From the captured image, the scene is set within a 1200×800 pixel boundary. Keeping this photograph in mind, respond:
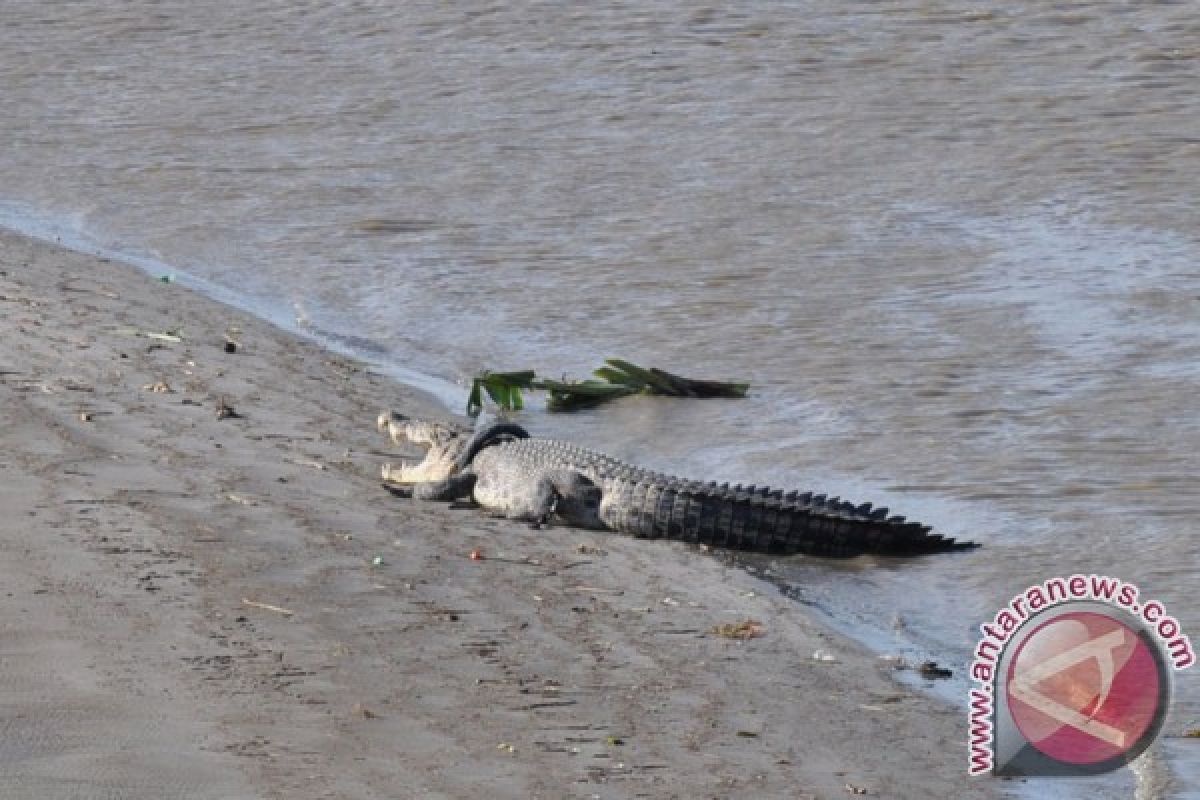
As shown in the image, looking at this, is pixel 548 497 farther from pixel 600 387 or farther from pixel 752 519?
pixel 600 387

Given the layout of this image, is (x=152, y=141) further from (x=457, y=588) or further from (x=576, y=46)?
(x=457, y=588)

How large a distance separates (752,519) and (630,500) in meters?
0.41

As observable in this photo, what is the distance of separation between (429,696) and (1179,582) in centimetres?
258

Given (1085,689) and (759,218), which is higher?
(1085,689)

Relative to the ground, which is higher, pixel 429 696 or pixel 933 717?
pixel 429 696

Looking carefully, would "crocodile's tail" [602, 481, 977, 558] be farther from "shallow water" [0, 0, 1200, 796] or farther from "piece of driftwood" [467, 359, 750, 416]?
"piece of driftwood" [467, 359, 750, 416]

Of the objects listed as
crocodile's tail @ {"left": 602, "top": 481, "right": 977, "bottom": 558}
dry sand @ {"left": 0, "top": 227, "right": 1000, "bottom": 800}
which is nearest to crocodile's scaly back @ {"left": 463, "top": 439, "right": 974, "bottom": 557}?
crocodile's tail @ {"left": 602, "top": 481, "right": 977, "bottom": 558}

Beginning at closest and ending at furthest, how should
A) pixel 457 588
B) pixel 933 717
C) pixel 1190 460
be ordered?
pixel 933 717
pixel 457 588
pixel 1190 460

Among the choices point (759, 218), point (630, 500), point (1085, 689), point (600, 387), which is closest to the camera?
point (1085, 689)

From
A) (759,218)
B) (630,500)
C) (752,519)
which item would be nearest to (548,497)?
(630,500)

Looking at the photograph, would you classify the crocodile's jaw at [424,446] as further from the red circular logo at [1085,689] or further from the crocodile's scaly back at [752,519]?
the red circular logo at [1085,689]

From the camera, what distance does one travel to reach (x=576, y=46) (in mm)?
14914

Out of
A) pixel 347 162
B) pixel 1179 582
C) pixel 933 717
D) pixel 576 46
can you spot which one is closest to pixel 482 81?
pixel 576 46

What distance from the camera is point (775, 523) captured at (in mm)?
6633
